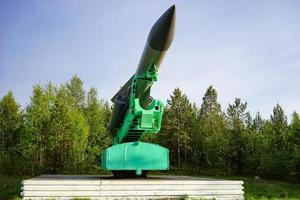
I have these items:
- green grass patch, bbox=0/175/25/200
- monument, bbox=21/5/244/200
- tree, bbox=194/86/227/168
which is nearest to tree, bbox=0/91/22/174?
green grass patch, bbox=0/175/25/200

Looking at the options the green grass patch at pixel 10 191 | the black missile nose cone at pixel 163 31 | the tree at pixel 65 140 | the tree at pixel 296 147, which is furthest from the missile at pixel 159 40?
the tree at pixel 296 147

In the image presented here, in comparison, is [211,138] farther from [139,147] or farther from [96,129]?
[139,147]

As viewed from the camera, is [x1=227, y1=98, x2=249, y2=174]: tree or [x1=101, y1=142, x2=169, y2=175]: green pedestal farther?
[x1=227, y1=98, x2=249, y2=174]: tree

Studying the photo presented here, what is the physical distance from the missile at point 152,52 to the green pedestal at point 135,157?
66.0 inches

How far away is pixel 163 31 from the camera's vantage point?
31.4 feet

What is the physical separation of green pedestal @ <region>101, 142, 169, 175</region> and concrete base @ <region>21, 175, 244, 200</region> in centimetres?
159

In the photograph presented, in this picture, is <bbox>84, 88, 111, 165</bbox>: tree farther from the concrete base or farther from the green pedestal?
the concrete base

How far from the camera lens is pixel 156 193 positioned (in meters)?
9.23

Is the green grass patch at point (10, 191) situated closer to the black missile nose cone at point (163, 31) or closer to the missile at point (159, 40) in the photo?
the missile at point (159, 40)

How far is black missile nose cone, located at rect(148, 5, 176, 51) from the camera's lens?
923 centimetres

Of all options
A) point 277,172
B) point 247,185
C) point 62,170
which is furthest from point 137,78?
point 277,172

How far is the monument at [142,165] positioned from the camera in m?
8.75

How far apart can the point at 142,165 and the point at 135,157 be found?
1.22ft

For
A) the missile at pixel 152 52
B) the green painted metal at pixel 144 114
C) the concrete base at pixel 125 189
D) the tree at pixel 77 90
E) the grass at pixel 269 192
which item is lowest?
the grass at pixel 269 192
